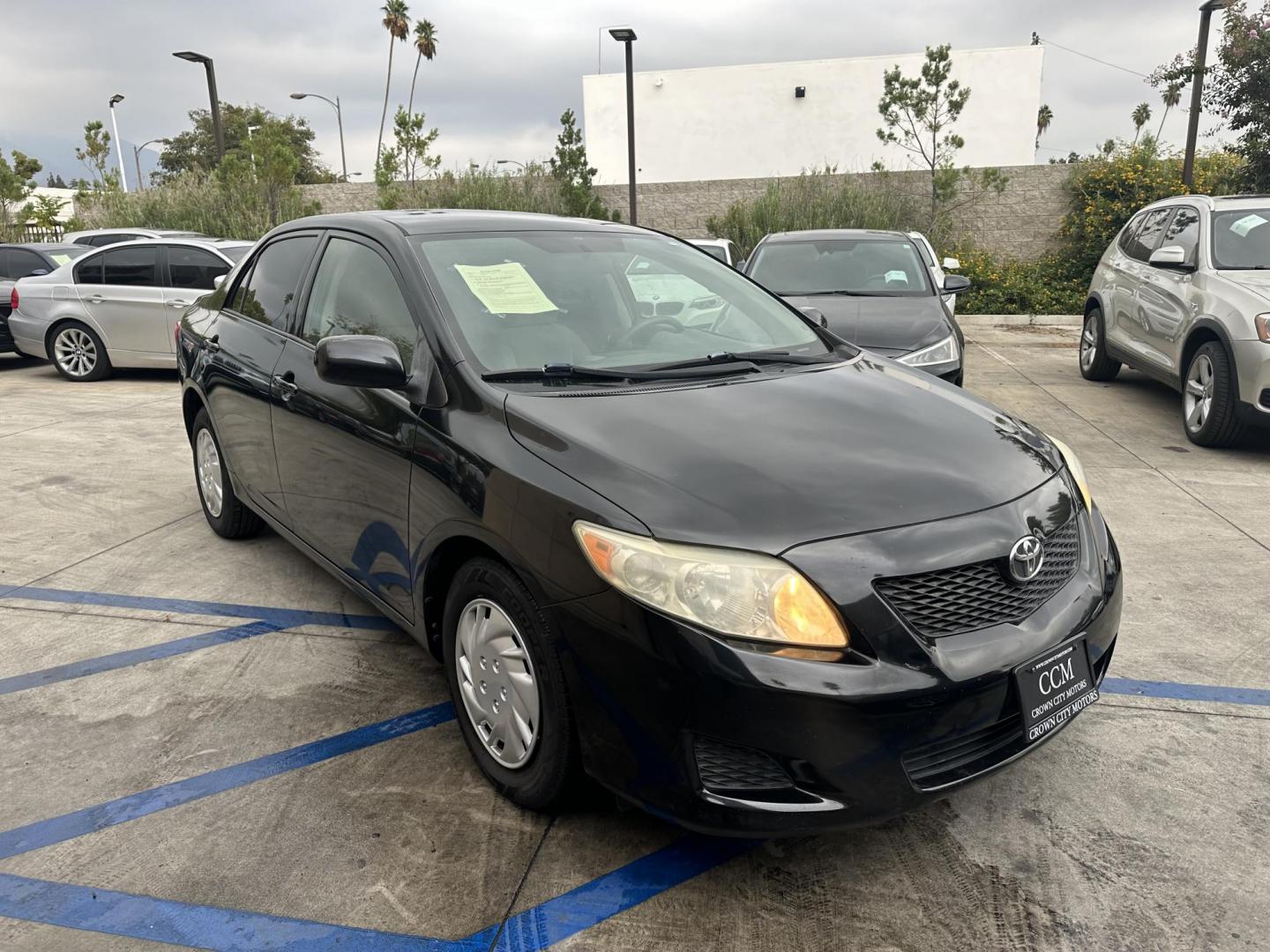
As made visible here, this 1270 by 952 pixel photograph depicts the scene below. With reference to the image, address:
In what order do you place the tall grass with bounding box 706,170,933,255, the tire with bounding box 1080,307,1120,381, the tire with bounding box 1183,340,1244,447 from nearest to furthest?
the tire with bounding box 1183,340,1244,447, the tire with bounding box 1080,307,1120,381, the tall grass with bounding box 706,170,933,255

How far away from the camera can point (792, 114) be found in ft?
110

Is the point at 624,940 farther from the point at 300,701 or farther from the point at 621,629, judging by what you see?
the point at 300,701

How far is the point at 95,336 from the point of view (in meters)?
10.8

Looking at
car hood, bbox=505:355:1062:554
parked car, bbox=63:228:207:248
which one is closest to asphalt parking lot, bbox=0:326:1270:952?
car hood, bbox=505:355:1062:554

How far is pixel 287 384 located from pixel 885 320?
15.2 ft

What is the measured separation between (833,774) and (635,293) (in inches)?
79.7

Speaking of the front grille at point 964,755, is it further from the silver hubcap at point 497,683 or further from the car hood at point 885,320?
the car hood at point 885,320

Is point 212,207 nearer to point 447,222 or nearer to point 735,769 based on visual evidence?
point 447,222

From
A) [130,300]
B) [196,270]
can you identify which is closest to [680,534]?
[196,270]

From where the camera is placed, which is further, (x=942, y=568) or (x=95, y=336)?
(x=95, y=336)

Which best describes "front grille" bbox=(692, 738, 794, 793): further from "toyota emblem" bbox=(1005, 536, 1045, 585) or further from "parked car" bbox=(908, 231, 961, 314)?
"parked car" bbox=(908, 231, 961, 314)

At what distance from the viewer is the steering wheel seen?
3248 millimetres

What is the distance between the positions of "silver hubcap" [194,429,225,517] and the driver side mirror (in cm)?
691

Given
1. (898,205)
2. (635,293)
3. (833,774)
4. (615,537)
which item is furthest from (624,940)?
(898,205)
